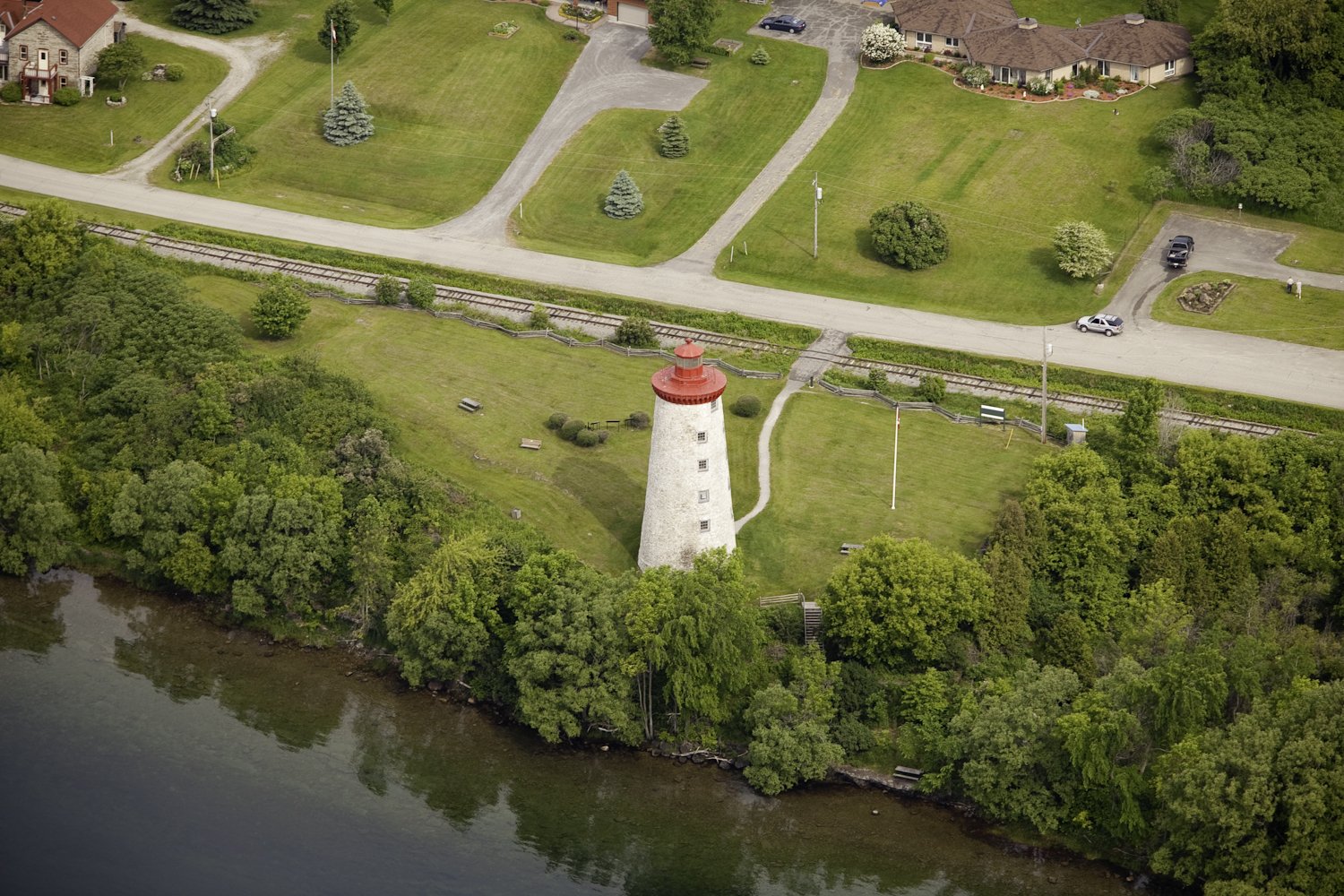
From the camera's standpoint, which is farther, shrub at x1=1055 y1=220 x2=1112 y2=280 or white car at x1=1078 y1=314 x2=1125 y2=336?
shrub at x1=1055 y1=220 x2=1112 y2=280

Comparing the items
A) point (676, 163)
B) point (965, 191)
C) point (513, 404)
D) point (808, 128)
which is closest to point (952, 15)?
point (808, 128)

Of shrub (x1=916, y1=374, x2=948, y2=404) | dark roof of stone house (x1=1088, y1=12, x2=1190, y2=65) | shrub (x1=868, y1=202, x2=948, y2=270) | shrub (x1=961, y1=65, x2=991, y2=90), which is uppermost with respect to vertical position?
dark roof of stone house (x1=1088, y1=12, x2=1190, y2=65)

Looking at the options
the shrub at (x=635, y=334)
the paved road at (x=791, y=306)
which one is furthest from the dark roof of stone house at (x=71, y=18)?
the shrub at (x=635, y=334)

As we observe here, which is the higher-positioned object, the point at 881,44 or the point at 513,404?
the point at 881,44

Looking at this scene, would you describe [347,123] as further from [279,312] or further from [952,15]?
[952,15]

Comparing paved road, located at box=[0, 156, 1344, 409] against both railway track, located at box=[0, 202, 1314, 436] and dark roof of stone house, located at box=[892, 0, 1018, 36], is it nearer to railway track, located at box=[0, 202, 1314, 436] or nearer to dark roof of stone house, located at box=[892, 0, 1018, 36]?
railway track, located at box=[0, 202, 1314, 436]

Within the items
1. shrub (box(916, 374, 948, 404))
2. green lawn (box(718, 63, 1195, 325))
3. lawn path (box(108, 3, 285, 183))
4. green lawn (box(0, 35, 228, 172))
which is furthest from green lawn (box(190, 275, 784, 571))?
green lawn (box(0, 35, 228, 172))
